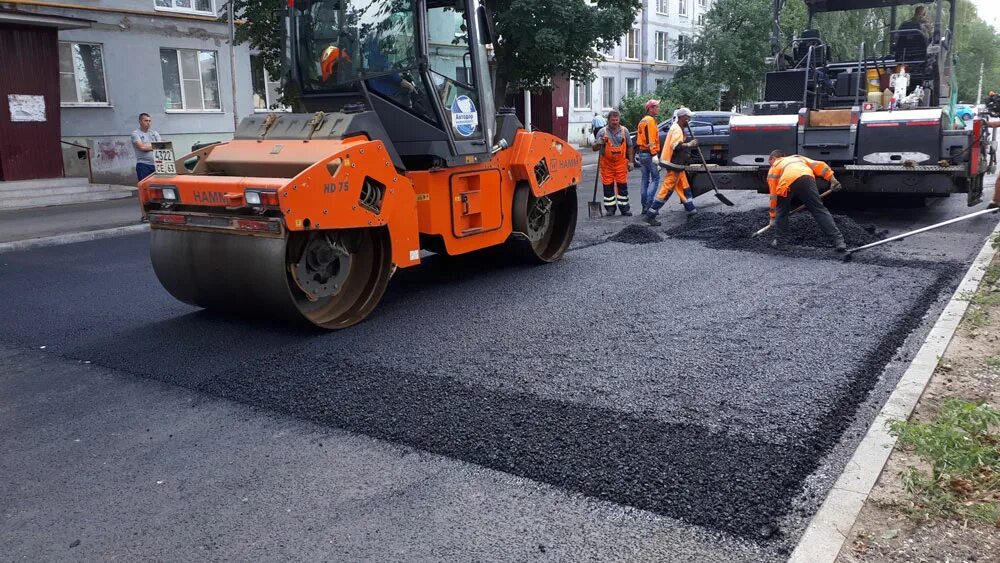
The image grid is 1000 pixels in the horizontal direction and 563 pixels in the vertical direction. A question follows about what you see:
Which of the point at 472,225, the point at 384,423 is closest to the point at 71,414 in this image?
the point at 384,423

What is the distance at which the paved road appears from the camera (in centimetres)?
317

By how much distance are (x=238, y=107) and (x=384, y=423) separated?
735 inches

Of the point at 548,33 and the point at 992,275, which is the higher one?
the point at 548,33

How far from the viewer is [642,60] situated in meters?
39.5

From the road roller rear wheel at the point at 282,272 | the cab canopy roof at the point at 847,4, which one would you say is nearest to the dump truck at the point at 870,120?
the cab canopy roof at the point at 847,4

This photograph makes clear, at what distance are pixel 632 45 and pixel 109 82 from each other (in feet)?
88.3

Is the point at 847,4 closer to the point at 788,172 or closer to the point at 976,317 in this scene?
the point at 788,172

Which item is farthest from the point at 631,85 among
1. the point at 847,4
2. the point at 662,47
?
the point at 847,4

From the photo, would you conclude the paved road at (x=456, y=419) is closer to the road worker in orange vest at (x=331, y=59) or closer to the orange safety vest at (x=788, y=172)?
the orange safety vest at (x=788, y=172)

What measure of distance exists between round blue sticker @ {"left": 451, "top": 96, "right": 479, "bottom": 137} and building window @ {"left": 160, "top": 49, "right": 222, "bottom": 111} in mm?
15257

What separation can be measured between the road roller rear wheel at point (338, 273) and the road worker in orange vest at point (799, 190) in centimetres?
457

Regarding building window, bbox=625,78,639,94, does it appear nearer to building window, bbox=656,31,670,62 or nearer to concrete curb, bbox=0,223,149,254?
building window, bbox=656,31,670,62

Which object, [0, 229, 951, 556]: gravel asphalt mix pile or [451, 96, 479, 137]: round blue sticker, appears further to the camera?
[451, 96, 479, 137]: round blue sticker

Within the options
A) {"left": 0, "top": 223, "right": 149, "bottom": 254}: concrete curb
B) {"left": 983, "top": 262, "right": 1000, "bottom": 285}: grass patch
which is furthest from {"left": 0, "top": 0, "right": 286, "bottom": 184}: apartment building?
{"left": 983, "top": 262, "right": 1000, "bottom": 285}: grass patch
